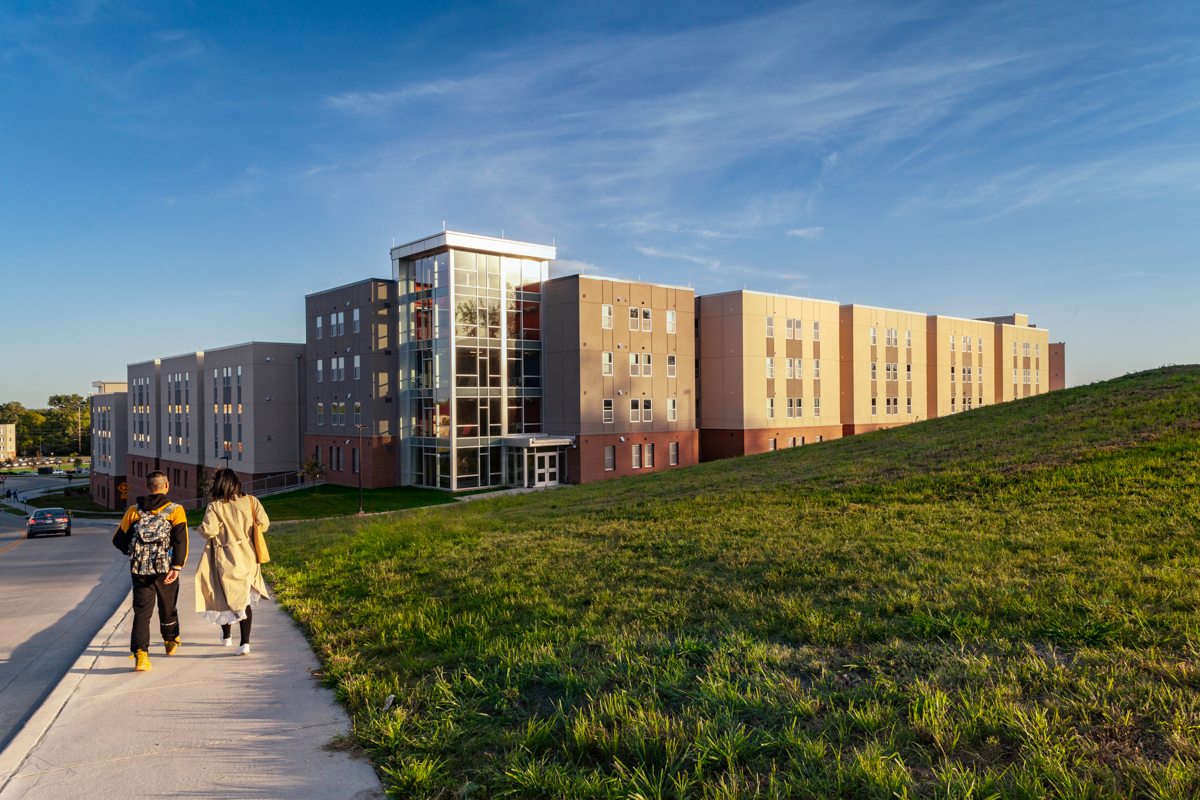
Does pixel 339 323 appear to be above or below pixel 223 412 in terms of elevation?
above

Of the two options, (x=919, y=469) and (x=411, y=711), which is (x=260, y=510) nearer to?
(x=411, y=711)

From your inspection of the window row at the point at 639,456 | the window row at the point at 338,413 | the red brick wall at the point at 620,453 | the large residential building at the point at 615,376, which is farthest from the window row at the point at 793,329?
the window row at the point at 338,413

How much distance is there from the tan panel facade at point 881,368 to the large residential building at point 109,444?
243ft

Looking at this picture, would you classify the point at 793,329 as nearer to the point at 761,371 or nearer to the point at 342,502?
the point at 761,371

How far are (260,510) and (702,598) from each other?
194 inches

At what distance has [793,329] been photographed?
1997 inches

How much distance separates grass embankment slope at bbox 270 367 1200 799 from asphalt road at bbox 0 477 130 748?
98.7 inches

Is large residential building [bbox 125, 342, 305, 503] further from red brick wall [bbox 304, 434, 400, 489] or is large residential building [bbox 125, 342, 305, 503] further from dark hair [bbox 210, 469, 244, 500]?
dark hair [bbox 210, 469, 244, 500]

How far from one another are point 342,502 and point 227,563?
3321 centimetres

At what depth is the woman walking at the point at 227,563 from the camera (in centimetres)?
706

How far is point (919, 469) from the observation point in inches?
620

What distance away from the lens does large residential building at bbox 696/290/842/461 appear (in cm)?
4784

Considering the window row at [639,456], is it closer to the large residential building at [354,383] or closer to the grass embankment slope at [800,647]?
the large residential building at [354,383]

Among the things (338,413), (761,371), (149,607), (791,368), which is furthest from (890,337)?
(149,607)
